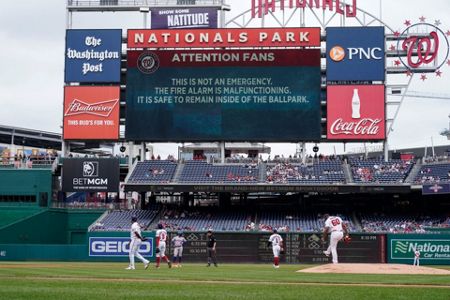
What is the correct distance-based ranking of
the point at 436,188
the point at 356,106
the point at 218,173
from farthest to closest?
the point at 218,173, the point at 356,106, the point at 436,188

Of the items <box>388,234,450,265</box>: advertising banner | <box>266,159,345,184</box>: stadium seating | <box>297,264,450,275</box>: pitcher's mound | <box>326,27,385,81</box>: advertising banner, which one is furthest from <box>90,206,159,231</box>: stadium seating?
<box>297,264,450,275</box>: pitcher's mound

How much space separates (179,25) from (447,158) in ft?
59.5

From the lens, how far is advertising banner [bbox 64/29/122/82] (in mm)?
45719

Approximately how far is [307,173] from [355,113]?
4530 mm

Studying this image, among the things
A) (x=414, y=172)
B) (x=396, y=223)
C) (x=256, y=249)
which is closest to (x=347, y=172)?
(x=414, y=172)

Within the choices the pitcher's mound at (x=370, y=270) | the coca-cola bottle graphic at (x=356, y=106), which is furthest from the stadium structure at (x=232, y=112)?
the pitcher's mound at (x=370, y=270)

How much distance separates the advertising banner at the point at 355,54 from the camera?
45000mm

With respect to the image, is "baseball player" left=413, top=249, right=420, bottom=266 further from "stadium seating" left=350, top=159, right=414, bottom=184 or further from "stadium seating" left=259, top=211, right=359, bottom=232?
"stadium seating" left=350, top=159, right=414, bottom=184

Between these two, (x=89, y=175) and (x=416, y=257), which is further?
(x=89, y=175)

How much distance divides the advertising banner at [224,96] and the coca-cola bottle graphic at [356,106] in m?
2.10

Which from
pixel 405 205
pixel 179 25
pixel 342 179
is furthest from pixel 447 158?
pixel 179 25

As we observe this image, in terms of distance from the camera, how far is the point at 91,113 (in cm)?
4547

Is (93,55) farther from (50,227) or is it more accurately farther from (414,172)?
(414,172)

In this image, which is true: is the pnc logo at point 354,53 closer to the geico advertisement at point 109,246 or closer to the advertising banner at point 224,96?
the advertising banner at point 224,96
